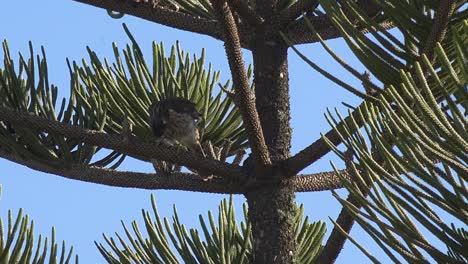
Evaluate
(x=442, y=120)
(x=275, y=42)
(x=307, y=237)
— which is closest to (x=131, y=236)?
(x=307, y=237)

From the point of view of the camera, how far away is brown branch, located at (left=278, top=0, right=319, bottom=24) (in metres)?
4.13

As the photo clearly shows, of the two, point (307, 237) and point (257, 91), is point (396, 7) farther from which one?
point (307, 237)

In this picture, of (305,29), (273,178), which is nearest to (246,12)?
(305,29)

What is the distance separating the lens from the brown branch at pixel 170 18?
447cm

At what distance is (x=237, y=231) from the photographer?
197 inches

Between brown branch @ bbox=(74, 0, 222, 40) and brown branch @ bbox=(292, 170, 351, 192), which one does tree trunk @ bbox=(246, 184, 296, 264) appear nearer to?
brown branch @ bbox=(292, 170, 351, 192)

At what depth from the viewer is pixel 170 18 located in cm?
447

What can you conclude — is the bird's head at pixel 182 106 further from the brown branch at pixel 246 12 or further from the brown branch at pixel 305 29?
the brown branch at pixel 246 12

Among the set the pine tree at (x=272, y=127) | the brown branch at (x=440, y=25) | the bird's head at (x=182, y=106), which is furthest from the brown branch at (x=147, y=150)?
the bird's head at (x=182, y=106)

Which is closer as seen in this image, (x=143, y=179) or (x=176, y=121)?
(x=143, y=179)

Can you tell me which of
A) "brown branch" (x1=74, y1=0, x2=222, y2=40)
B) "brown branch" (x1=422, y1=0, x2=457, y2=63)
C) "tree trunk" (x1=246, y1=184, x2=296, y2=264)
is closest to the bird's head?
"brown branch" (x1=74, y1=0, x2=222, y2=40)

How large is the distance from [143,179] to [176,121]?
0.71 meters

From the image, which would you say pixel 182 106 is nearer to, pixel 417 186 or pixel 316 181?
pixel 316 181

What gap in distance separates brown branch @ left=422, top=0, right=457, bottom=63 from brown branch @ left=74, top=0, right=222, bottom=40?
110cm
